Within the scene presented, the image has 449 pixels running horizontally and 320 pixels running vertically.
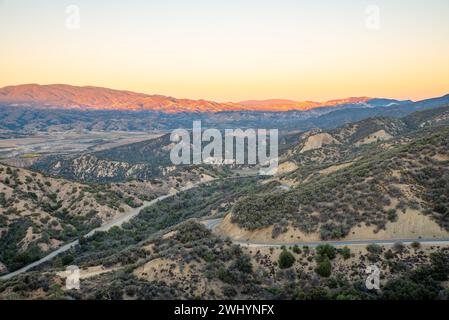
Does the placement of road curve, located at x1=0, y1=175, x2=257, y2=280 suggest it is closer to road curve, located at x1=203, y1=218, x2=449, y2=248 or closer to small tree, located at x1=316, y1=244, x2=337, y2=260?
road curve, located at x1=203, y1=218, x2=449, y2=248

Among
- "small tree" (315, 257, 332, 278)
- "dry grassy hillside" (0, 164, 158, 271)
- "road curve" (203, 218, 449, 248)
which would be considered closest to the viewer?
"small tree" (315, 257, 332, 278)

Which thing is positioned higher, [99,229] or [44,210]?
[44,210]

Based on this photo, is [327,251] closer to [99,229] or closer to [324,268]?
[324,268]

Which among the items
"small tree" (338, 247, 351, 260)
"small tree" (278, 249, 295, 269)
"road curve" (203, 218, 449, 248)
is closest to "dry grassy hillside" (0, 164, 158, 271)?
"road curve" (203, 218, 449, 248)

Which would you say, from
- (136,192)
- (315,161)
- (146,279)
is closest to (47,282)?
(146,279)

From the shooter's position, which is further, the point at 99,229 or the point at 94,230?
the point at 99,229

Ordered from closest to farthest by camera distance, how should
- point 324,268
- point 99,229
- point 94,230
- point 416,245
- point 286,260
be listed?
point 324,268, point 416,245, point 286,260, point 94,230, point 99,229

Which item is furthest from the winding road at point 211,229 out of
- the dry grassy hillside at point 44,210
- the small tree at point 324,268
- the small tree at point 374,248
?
the small tree at point 324,268

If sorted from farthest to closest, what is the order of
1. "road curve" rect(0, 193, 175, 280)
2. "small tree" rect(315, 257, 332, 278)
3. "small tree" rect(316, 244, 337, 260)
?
"road curve" rect(0, 193, 175, 280), "small tree" rect(316, 244, 337, 260), "small tree" rect(315, 257, 332, 278)

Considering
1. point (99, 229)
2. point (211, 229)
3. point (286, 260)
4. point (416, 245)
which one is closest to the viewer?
point (416, 245)

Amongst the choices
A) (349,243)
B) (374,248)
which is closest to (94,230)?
(349,243)
